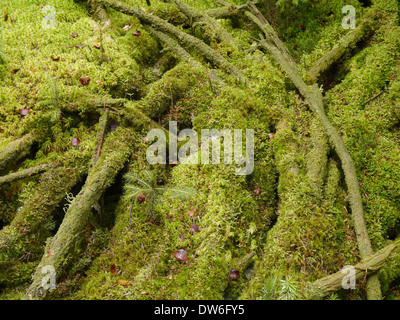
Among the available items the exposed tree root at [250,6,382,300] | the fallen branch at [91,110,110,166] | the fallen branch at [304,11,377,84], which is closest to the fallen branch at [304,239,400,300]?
the exposed tree root at [250,6,382,300]

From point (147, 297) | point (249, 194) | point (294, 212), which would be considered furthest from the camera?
point (249, 194)

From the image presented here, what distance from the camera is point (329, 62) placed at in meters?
5.68

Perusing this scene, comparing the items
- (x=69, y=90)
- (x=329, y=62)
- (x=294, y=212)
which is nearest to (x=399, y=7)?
(x=329, y=62)

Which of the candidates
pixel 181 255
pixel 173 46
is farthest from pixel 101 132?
pixel 173 46

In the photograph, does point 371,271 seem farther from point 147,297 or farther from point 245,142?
point 147,297

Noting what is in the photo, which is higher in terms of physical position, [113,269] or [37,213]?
[37,213]

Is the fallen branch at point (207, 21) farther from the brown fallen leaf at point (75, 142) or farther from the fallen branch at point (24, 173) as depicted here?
the fallen branch at point (24, 173)

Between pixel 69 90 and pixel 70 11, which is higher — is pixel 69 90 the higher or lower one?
the lower one

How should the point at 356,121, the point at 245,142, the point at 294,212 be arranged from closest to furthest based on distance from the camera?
the point at 294,212
the point at 245,142
the point at 356,121

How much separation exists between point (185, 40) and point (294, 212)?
3.86 meters

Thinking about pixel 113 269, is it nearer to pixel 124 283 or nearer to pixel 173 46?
pixel 124 283

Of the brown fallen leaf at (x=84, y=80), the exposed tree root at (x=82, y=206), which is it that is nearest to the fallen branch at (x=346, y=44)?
the exposed tree root at (x=82, y=206)

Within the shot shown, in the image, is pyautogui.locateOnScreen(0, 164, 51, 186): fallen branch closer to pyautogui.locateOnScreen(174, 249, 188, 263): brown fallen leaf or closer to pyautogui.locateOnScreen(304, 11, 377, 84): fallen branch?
pyautogui.locateOnScreen(174, 249, 188, 263): brown fallen leaf

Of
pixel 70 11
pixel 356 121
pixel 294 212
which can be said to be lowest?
pixel 294 212
